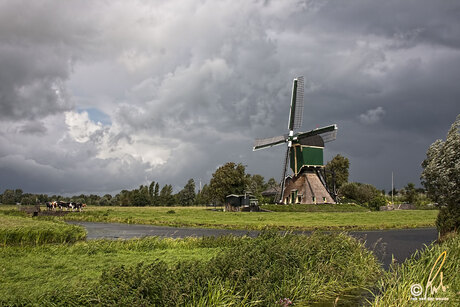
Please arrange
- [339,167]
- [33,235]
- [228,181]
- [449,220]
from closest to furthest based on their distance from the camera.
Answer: [449,220], [33,235], [228,181], [339,167]

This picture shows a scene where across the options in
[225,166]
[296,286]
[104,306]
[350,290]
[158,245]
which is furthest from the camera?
[225,166]

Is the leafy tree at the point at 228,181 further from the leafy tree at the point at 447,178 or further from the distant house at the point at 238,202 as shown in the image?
the leafy tree at the point at 447,178

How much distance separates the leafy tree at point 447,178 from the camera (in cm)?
2189

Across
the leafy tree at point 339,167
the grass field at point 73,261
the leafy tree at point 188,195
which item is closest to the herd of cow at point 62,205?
the grass field at point 73,261

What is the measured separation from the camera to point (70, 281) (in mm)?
10297

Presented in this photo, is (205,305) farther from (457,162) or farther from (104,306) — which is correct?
(457,162)

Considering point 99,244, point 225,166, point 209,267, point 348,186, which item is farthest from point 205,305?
point 348,186

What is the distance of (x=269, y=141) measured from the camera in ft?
241

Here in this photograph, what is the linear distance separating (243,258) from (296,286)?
207cm

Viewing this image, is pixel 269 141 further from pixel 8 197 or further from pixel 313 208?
pixel 8 197

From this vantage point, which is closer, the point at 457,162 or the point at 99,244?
the point at 99,244

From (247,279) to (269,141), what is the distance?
64286 mm

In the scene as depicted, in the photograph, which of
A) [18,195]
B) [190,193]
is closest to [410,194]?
[190,193]

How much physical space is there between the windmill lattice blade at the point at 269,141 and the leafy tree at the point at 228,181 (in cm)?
769
